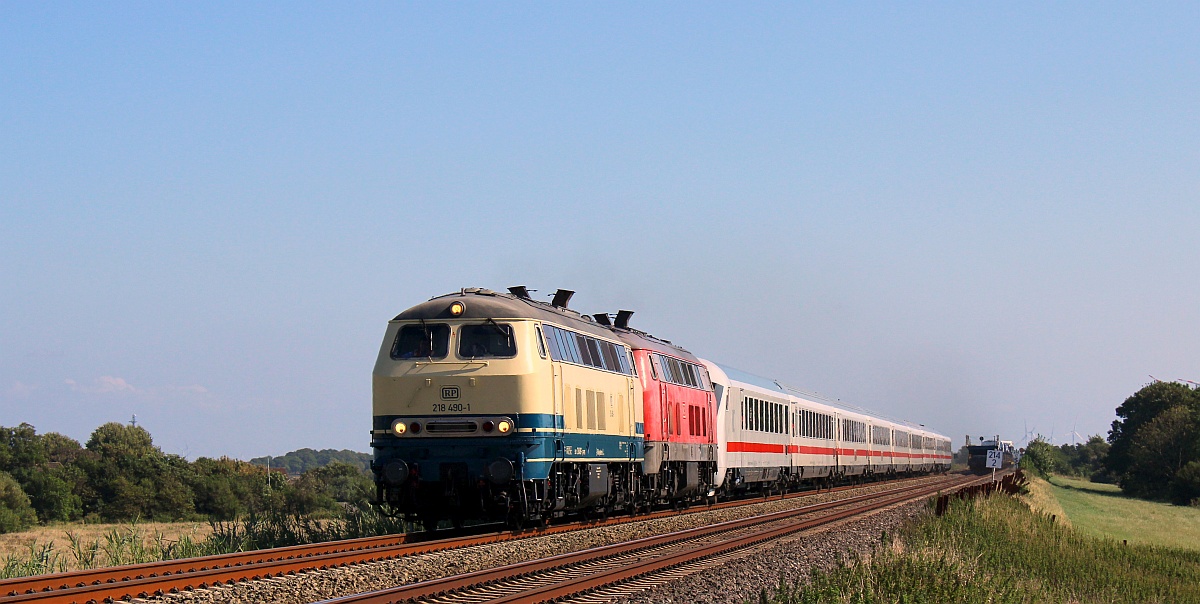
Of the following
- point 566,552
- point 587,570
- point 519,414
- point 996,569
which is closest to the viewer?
point 587,570

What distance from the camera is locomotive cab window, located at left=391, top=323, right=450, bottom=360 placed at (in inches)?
777

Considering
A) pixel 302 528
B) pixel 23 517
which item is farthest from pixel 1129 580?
pixel 23 517

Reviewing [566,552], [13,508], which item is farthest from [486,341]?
[13,508]

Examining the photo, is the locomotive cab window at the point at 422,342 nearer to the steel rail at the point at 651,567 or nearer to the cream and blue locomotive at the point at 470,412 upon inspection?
the cream and blue locomotive at the point at 470,412

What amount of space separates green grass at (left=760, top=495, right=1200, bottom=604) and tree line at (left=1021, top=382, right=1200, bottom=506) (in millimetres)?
58822

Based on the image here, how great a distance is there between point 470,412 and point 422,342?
4.58 feet

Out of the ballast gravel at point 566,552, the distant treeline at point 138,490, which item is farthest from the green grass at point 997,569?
the distant treeline at point 138,490

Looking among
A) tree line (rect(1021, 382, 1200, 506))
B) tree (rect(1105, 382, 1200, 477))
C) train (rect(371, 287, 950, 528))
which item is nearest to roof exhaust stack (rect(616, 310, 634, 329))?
train (rect(371, 287, 950, 528))

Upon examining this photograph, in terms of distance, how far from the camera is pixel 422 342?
65.2ft

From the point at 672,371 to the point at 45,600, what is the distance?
19179 mm

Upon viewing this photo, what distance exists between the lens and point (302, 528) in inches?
859

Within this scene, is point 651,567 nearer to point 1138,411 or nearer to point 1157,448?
point 1157,448

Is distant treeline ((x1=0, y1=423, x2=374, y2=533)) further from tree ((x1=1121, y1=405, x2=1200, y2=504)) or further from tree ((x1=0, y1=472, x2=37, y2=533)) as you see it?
tree ((x1=1121, y1=405, x2=1200, y2=504))

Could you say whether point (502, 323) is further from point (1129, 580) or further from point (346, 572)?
point (1129, 580)
